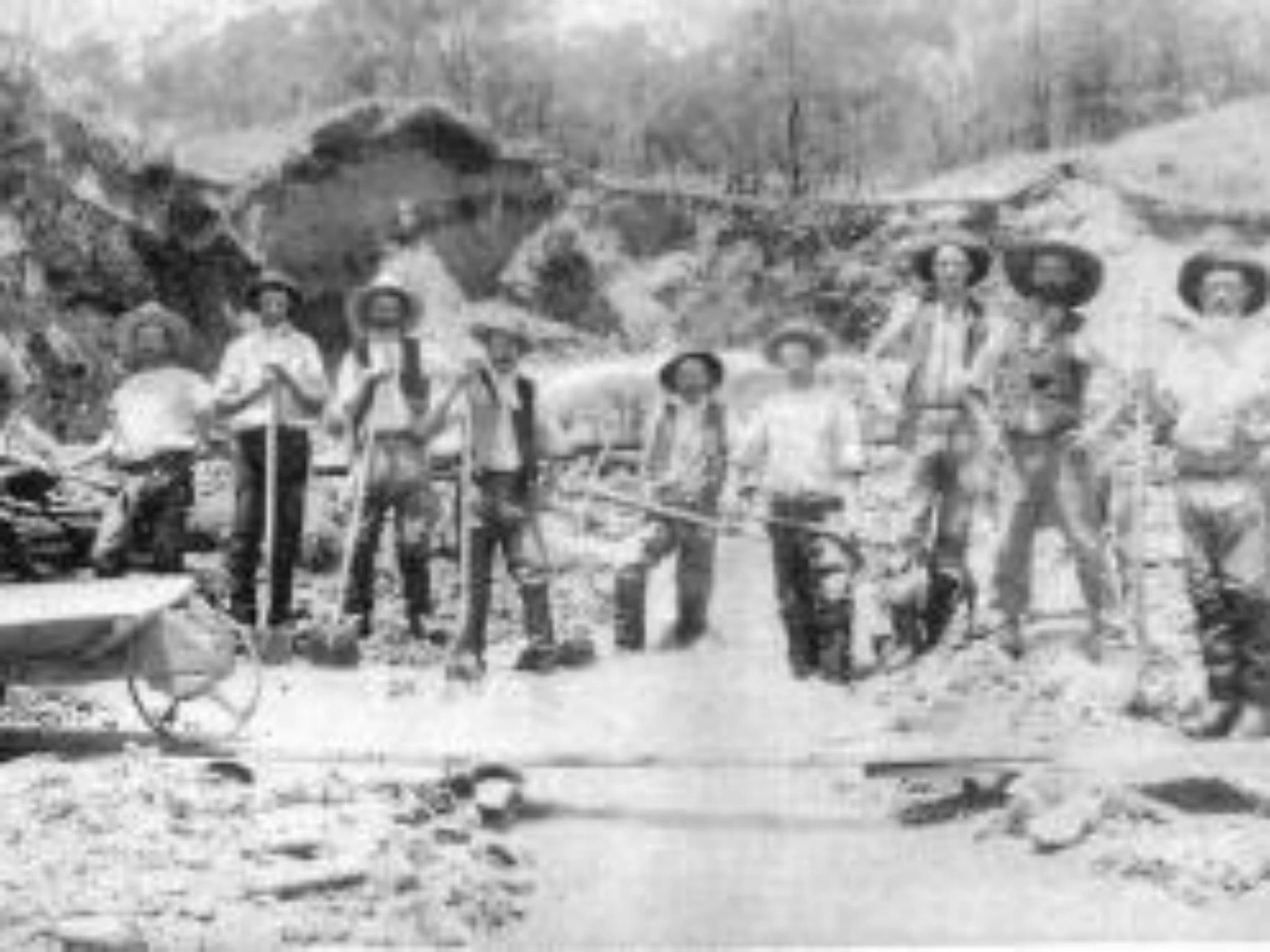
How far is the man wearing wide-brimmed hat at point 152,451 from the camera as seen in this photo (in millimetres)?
8672

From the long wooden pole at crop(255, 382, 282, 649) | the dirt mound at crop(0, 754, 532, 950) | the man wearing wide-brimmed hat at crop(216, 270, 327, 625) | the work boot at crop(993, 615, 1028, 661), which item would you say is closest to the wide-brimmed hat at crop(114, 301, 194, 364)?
the man wearing wide-brimmed hat at crop(216, 270, 327, 625)

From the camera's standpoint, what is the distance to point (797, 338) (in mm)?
8641

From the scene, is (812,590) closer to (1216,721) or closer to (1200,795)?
(1216,721)

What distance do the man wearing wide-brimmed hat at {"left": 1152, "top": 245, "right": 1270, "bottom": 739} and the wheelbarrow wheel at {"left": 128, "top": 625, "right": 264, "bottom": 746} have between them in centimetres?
337

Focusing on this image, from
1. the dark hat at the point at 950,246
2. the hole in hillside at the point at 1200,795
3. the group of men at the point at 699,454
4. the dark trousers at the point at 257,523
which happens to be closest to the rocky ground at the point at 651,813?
the hole in hillside at the point at 1200,795

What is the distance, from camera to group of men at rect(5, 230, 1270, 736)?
8188 mm

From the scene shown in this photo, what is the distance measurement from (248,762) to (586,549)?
19.5 feet

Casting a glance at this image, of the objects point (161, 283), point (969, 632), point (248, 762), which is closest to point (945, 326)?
point (969, 632)

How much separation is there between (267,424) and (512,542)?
46.8 inches

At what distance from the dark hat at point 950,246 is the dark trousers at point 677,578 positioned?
156 centimetres

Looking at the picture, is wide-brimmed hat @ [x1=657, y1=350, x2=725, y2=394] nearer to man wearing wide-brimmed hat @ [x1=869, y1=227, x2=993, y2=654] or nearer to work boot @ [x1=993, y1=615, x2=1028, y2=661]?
man wearing wide-brimmed hat @ [x1=869, y1=227, x2=993, y2=654]

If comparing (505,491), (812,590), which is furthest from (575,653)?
(812,590)

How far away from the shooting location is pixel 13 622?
22.7 feet

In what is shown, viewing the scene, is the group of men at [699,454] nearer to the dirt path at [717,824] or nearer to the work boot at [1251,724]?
the dirt path at [717,824]
